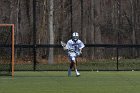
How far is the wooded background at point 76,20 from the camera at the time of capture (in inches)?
1548

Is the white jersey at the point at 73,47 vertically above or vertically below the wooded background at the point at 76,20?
below

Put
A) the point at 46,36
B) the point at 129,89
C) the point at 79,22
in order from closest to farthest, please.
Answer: the point at 129,89 → the point at 46,36 → the point at 79,22

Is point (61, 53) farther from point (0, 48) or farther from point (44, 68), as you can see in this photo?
point (0, 48)

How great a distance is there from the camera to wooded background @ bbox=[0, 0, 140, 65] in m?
39.3

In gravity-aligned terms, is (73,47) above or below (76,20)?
below

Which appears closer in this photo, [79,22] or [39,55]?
[39,55]

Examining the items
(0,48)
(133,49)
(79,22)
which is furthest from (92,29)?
(0,48)

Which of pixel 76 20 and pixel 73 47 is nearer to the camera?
pixel 73 47

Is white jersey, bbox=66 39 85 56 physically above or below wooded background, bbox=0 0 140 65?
below

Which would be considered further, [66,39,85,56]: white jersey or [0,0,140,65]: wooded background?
[0,0,140,65]: wooded background

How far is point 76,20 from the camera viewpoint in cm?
4288

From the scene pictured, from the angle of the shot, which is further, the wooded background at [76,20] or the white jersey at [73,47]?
the wooded background at [76,20]

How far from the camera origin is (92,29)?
4650 cm

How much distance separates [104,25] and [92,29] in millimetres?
3944
